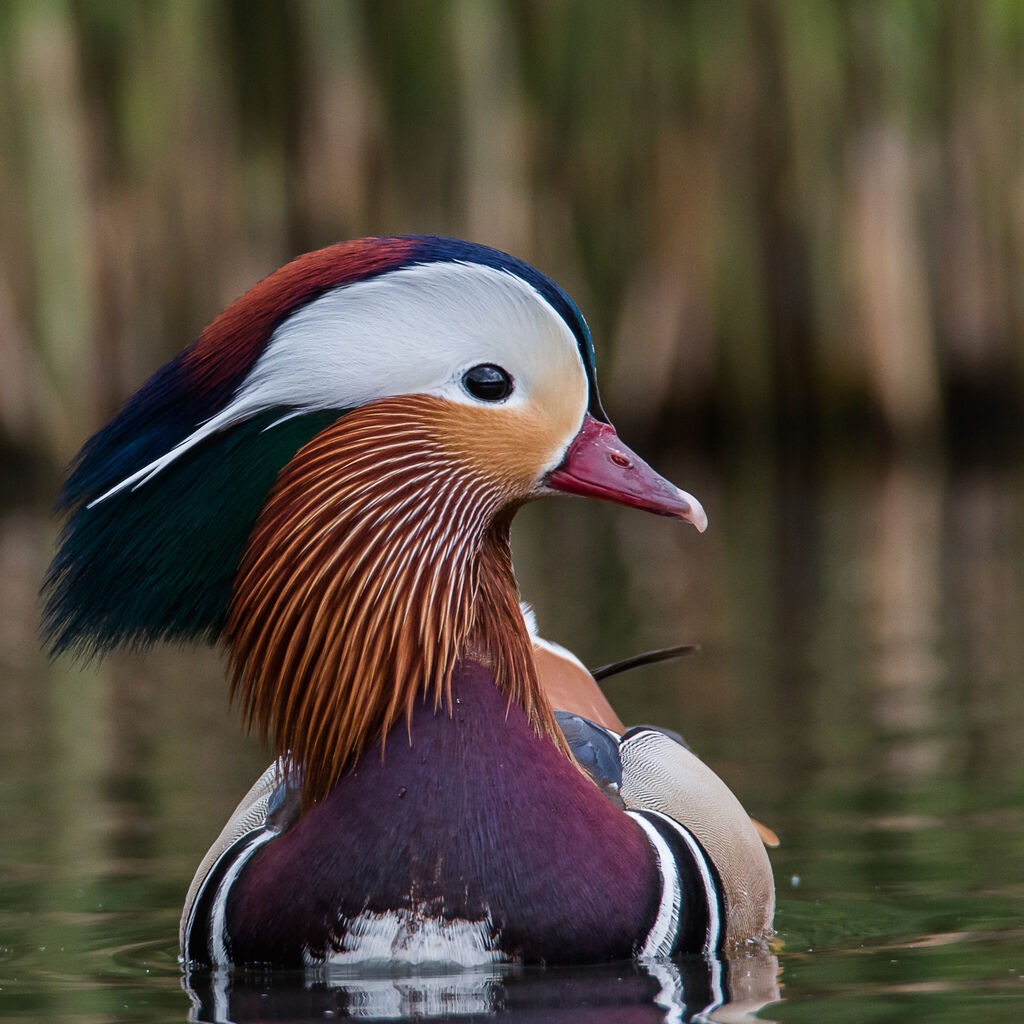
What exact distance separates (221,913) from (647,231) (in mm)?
9837

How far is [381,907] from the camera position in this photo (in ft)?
9.97

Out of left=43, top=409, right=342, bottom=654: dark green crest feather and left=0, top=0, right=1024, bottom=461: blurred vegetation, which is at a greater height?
left=0, top=0, right=1024, bottom=461: blurred vegetation

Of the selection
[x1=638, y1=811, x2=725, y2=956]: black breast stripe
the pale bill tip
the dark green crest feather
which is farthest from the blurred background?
the dark green crest feather

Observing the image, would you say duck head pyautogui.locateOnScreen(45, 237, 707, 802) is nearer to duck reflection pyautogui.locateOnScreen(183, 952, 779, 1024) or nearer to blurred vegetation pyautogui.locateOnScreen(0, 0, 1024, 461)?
duck reflection pyautogui.locateOnScreen(183, 952, 779, 1024)

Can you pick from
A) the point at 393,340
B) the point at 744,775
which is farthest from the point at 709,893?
the point at 744,775

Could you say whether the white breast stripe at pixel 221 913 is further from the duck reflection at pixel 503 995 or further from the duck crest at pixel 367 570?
the duck crest at pixel 367 570

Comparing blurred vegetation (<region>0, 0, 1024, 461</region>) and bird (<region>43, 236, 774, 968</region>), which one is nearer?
bird (<region>43, 236, 774, 968</region>)

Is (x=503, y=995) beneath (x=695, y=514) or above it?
beneath

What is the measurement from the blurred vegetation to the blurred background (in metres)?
0.02

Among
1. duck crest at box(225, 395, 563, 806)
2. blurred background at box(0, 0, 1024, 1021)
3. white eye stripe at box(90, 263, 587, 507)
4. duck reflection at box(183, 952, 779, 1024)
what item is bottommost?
duck reflection at box(183, 952, 779, 1024)

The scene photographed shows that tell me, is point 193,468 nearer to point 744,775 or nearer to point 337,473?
point 337,473

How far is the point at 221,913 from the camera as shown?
127 inches

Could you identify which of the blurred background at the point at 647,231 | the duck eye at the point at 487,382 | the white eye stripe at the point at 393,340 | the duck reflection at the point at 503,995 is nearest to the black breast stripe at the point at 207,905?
the duck reflection at the point at 503,995

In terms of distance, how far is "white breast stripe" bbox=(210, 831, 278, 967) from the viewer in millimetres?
3221
